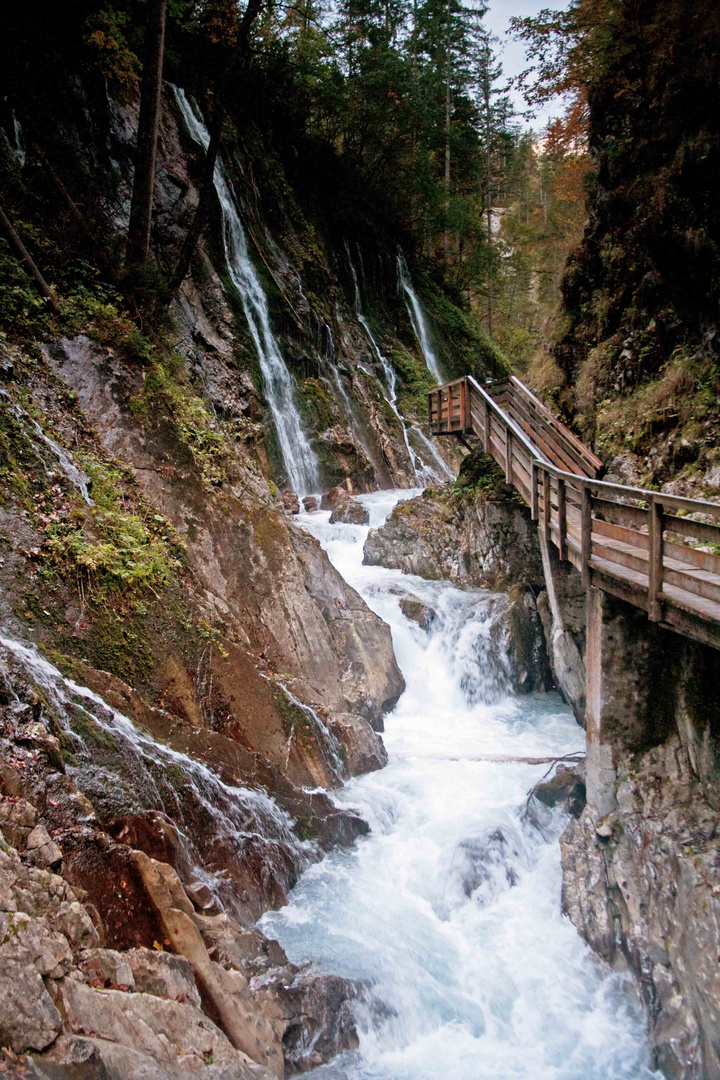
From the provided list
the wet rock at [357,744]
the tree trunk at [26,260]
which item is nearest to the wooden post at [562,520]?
the wet rock at [357,744]

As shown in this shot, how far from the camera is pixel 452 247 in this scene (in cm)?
3033

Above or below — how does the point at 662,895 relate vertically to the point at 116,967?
below

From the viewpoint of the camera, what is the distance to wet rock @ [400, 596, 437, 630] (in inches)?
455

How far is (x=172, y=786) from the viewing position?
5.38 metres

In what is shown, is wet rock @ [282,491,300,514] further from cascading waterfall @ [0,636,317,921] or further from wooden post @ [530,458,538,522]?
cascading waterfall @ [0,636,317,921]

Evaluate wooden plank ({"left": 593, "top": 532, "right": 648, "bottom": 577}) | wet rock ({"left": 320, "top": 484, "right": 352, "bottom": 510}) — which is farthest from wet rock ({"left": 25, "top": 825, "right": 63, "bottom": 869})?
wet rock ({"left": 320, "top": 484, "right": 352, "bottom": 510})

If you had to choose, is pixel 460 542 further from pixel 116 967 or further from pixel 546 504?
pixel 116 967

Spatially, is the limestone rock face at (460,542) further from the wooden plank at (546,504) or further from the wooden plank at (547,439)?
the wooden plank at (546,504)

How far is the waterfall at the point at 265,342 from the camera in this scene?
1647 centimetres

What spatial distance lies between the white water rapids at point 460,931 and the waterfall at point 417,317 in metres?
18.6

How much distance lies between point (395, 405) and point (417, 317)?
270 inches

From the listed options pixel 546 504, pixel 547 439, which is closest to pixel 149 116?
pixel 547 439

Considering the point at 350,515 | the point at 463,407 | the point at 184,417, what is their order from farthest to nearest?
the point at 350,515, the point at 463,407, the point at 184,417

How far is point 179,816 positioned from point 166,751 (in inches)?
23.5
